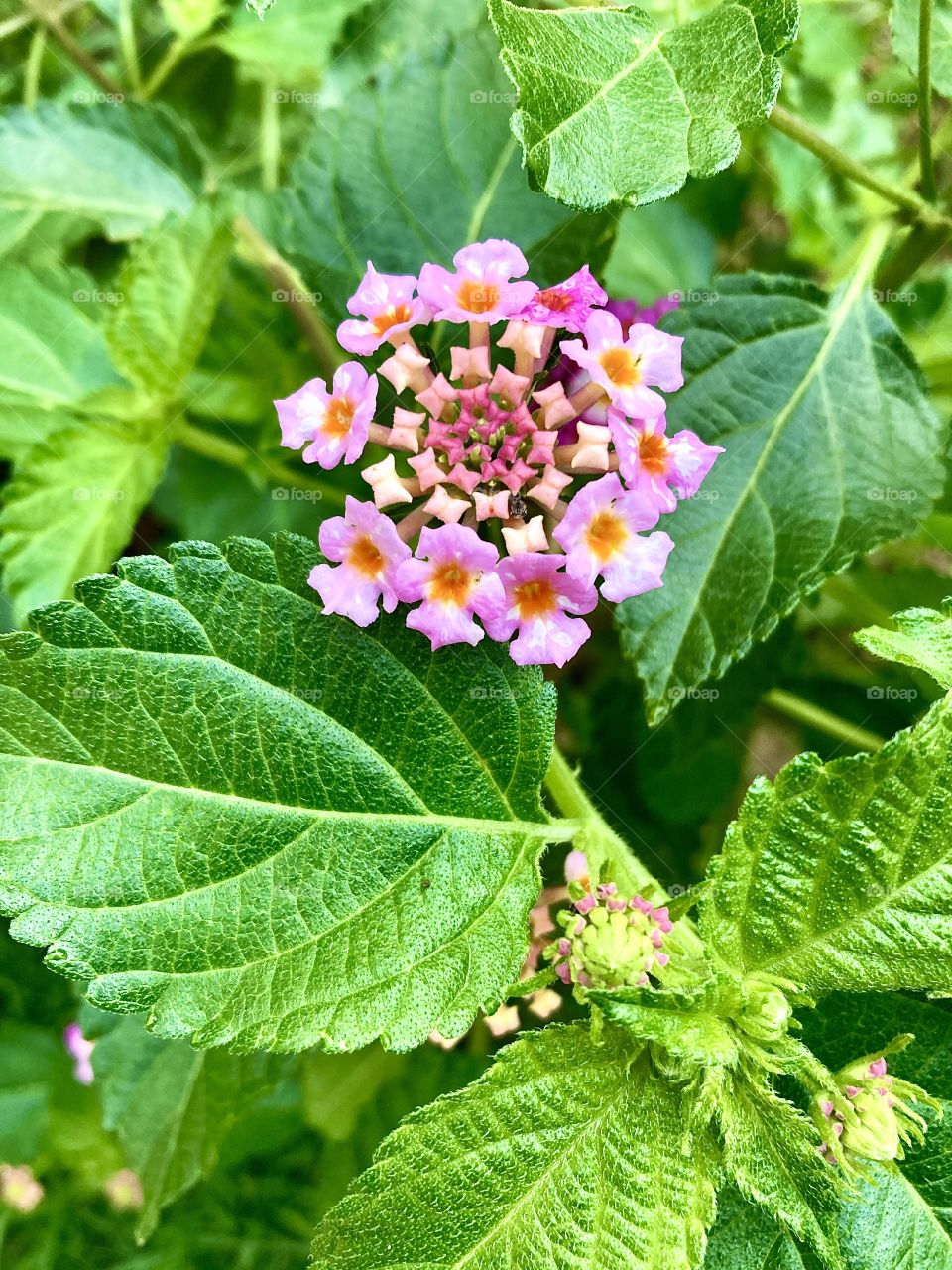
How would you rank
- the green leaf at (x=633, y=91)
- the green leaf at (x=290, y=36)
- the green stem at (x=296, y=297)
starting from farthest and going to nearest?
the green leaf at (x=290, y=36) → the green stem at (x=296, y=297) → the green leaf at (x=633, y=91)

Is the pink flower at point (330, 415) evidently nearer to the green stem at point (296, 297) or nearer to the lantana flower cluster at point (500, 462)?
the lantana flower cluster at point (500, 462)

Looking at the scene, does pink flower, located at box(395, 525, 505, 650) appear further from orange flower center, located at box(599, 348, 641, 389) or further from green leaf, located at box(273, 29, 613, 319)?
green leaf, located at box(273, 29, 613, 319)

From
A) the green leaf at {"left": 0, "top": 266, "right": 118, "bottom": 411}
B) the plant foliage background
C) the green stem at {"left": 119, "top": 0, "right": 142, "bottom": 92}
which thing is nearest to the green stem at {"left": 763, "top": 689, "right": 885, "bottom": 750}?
the plant foliage background

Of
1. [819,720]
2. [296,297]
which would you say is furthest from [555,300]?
[819,720]

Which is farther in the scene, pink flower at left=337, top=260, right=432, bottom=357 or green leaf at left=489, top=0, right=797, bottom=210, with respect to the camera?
pink flower at left=337, top=260, right=432, bottom=357

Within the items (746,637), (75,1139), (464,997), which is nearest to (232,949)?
(464,997)

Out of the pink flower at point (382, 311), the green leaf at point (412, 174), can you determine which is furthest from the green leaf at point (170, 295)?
the pink flower at point (382, 311)
